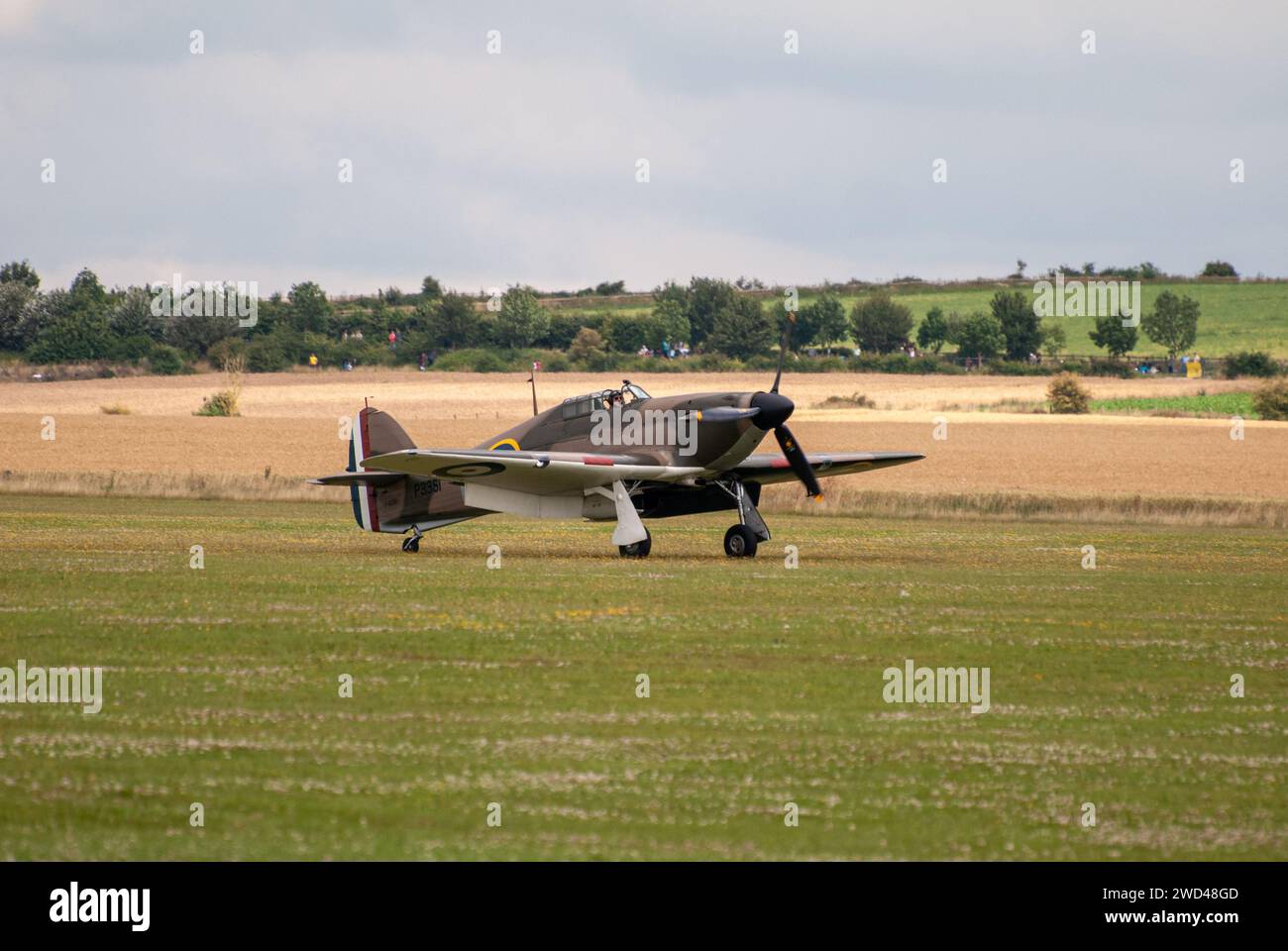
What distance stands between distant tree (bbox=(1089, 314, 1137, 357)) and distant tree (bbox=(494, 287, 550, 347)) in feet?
126

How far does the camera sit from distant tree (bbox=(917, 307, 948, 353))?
115 metres

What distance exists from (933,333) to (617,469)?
93997mm

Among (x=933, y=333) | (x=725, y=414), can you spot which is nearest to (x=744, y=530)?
(x=725, y=414)

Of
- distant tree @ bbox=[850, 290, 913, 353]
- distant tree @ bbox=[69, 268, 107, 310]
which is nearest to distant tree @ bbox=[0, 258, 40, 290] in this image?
distant tree @ bbox=[69, 268, 107, 310]

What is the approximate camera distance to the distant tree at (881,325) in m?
116

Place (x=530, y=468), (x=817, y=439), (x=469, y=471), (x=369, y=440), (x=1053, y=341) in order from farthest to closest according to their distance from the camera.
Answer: (x=1053, y=341)
(x=817, y=439)
(x=369, y=440)
(x=469, y=471)
(x=530, y=468)

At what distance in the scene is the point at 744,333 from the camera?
103m

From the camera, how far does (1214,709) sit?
1163 centimetres

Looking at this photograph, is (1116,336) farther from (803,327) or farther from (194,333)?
(194,333)

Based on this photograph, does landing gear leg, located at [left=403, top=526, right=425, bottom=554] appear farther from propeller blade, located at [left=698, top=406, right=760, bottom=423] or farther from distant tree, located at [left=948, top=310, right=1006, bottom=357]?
distant tree, located at [left=948, top=310, right=1006, bottom=357]

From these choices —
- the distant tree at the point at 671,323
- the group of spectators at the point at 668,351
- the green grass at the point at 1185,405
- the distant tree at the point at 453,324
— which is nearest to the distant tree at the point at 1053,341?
the distant tree at the point at 671,323

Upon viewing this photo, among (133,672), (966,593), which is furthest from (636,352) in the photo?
(133,672)
